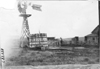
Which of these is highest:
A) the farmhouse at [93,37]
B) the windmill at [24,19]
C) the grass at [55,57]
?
the windmill at [24,19]

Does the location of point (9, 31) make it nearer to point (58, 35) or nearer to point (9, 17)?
point (9, 17)

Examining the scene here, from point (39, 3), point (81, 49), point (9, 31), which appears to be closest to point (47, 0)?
point (39, 3)

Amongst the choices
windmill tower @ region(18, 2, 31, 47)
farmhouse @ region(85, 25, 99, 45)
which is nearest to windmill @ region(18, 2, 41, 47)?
windmill tower @ region(18, 2, 31, 47)

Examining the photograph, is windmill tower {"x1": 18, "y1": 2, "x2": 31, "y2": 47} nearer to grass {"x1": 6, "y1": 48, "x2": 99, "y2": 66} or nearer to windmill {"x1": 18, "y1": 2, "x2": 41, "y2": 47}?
windmill {"x1": 18, "y1": 2, "x2": 41, "y2": 47}

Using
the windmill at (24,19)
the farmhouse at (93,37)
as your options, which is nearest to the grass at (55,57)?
the farmhouse at (93,37)

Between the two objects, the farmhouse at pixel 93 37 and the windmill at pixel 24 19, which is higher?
the windmill at pixel 24 19

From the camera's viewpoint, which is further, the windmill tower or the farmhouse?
the farmhouse

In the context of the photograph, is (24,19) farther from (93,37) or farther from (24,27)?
(93,37)

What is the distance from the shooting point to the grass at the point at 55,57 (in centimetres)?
488

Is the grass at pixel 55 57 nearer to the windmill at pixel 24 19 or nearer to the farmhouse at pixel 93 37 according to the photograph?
the farmhouse at pixel 93 37

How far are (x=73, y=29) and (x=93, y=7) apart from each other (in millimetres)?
796

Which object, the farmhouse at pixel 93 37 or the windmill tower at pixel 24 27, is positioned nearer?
the windmill tower at pixel 24 27

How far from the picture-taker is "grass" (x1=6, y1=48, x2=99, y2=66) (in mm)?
4883

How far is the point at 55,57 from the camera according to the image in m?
4.94
